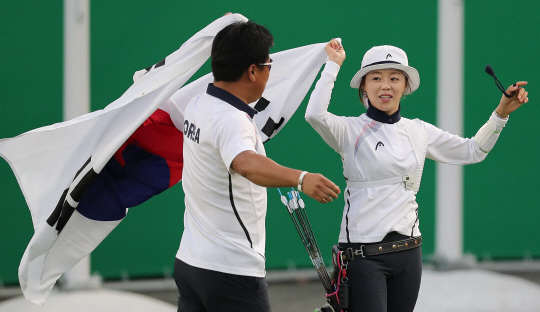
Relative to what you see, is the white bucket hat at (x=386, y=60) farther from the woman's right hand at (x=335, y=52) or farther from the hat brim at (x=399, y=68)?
the woman's right hand at (x=335, y=52)

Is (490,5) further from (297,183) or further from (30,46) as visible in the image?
(297,183)

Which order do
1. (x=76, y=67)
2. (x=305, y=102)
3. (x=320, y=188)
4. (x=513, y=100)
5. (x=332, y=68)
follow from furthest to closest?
(x=305, y=102) → (x=76, y=67) → (x=513, y=100) → (x=332, y=68) → (x=320, y=188)

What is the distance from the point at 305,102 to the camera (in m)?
5.57

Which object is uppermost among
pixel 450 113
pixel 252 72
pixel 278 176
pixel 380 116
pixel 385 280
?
pixel 450 113

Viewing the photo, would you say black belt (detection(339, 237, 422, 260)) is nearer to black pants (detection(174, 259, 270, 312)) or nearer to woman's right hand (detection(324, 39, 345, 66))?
black pants (detection(174, 259, 270, 312))

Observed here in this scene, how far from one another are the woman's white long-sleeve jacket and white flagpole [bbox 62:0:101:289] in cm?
263

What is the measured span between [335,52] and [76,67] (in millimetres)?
2727

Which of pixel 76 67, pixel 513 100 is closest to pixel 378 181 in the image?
pixel 513 100

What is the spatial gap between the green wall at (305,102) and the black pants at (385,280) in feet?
8.53

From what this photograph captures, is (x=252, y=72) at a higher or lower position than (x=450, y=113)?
lower

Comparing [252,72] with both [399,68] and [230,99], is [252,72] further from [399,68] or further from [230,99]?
[399,68]

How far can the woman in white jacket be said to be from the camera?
2.88m

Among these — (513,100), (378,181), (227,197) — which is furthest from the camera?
(513,100)

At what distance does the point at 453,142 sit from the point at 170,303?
109 inches
